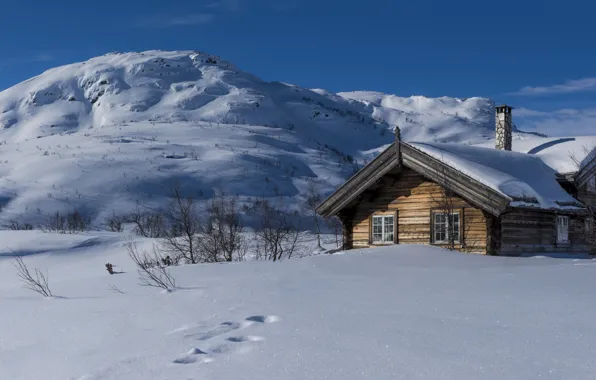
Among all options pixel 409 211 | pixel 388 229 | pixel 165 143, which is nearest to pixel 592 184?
pixel 409 211

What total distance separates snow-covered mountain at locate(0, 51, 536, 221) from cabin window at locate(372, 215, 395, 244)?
44.7 meters

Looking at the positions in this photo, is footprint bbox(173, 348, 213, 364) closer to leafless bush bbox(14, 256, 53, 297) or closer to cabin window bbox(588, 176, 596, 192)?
leafless bush bbox(14, 256, 53, 297)

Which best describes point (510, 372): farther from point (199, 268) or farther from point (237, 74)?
point (237, 74)

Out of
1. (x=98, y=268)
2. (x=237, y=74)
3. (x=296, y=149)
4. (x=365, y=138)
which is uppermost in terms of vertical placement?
(x=237, y=74)

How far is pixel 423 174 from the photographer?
15688mm

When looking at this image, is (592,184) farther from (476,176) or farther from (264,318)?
(264,318)

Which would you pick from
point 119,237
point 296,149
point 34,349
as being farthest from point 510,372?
point 296,149

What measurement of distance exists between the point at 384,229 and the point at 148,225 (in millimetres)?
28927

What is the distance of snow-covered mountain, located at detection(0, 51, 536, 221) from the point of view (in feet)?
215

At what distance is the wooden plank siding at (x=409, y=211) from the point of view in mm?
15492

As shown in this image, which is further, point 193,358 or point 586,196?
point 586,196

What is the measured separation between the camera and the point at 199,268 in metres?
10.3

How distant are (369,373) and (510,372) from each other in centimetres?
94

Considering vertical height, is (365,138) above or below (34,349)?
above
